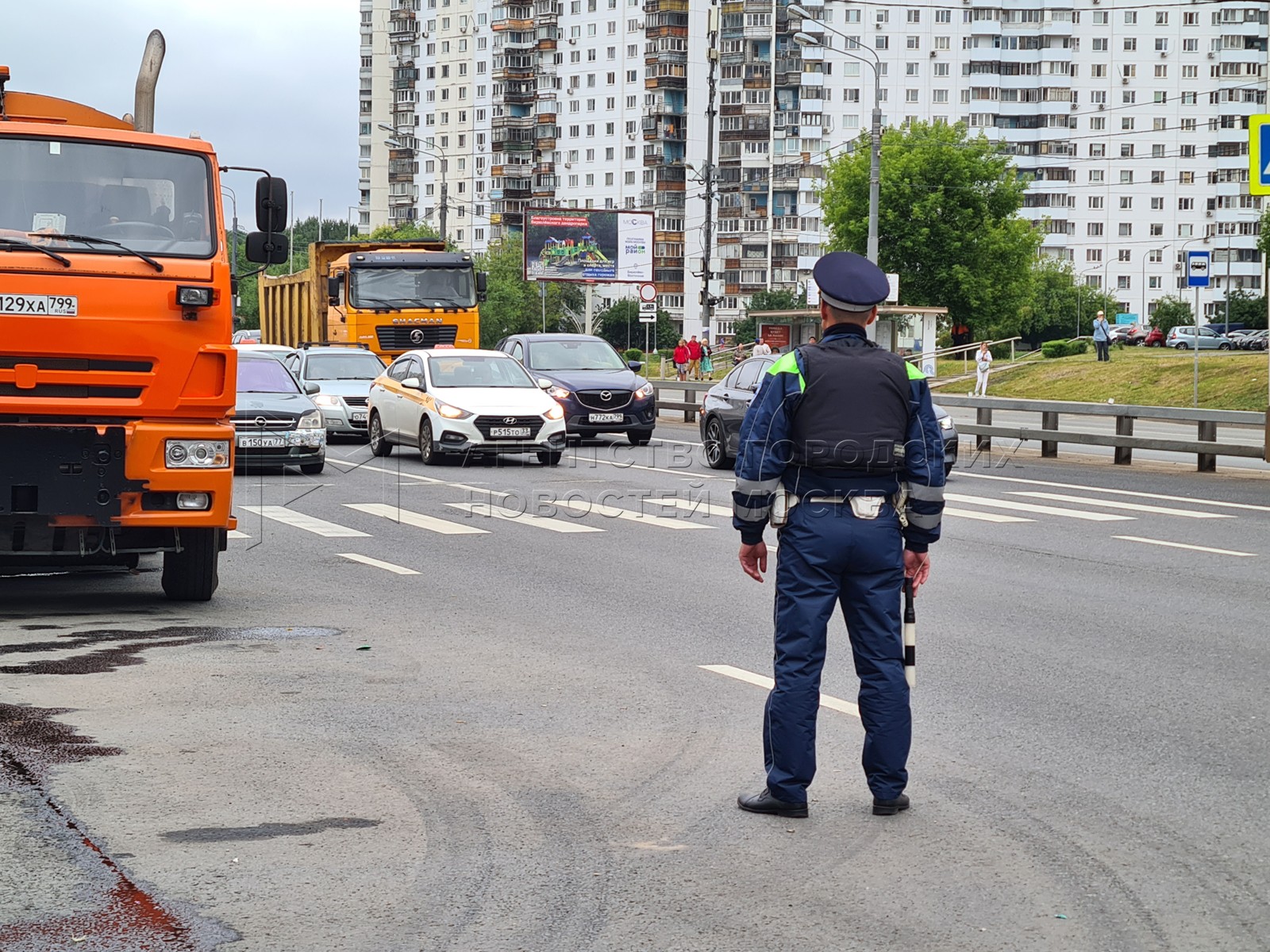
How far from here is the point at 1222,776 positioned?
20.7ft

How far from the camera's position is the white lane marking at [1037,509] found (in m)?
17.4

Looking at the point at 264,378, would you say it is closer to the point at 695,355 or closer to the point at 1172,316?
the point at 695,355

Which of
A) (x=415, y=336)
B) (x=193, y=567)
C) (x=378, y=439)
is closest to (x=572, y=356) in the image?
(x=378, y=439)

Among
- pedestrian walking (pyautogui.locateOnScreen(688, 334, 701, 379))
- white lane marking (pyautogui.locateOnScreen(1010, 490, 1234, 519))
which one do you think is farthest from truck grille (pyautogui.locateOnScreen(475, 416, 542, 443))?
pedestrian walking (pyautogui.locateOnScreen(688, 334, 701, 379))

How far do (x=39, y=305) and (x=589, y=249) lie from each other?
52623mm

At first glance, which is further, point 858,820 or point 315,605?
point 315,605

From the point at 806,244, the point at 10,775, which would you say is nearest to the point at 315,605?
the point at 10,775

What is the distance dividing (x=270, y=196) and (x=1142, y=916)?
7.89m

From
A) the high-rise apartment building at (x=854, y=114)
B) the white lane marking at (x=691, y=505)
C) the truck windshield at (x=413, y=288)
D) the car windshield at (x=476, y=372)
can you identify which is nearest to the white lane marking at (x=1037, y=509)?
the white lane marking at (x=691, y=505)

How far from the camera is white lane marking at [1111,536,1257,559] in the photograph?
14.3 meters

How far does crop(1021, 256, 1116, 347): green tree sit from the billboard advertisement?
203 ft

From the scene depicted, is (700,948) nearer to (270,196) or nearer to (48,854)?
(48,854)

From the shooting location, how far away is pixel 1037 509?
729 inches

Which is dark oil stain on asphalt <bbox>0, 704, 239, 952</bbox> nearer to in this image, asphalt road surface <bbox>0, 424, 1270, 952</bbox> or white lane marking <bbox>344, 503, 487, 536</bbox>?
asphalt road surface <bbox>0, 424, 1270, 952</bbox>
